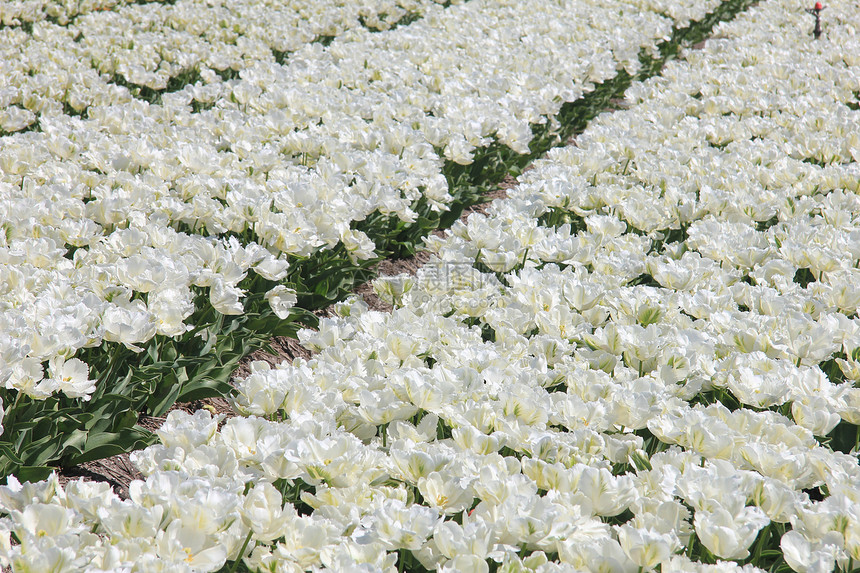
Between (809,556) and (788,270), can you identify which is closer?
(809,556)

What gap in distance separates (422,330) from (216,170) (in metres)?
1.71

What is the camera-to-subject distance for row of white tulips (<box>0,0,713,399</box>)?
236 cm

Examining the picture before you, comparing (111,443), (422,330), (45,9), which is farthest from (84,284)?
(45,9)

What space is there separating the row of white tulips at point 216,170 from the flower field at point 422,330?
0.06 ft

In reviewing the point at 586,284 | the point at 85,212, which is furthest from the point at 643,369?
the point at 85,212

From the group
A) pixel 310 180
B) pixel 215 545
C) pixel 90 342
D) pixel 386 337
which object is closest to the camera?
pixel 215 545

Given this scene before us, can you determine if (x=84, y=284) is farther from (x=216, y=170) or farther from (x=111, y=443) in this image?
(x=216, y=170)

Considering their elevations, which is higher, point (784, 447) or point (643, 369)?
point (784, 447)

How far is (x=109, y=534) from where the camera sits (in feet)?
4.91

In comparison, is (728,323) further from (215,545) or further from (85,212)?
(85,212)

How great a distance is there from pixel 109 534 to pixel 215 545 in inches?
8.8

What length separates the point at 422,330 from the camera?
96.6 inches

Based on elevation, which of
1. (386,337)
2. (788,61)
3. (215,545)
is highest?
(215,545)

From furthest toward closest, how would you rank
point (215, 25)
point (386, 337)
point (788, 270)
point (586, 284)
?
point (215, 25) < point (788, 270) < point (586, 284) < point (386, 337)
